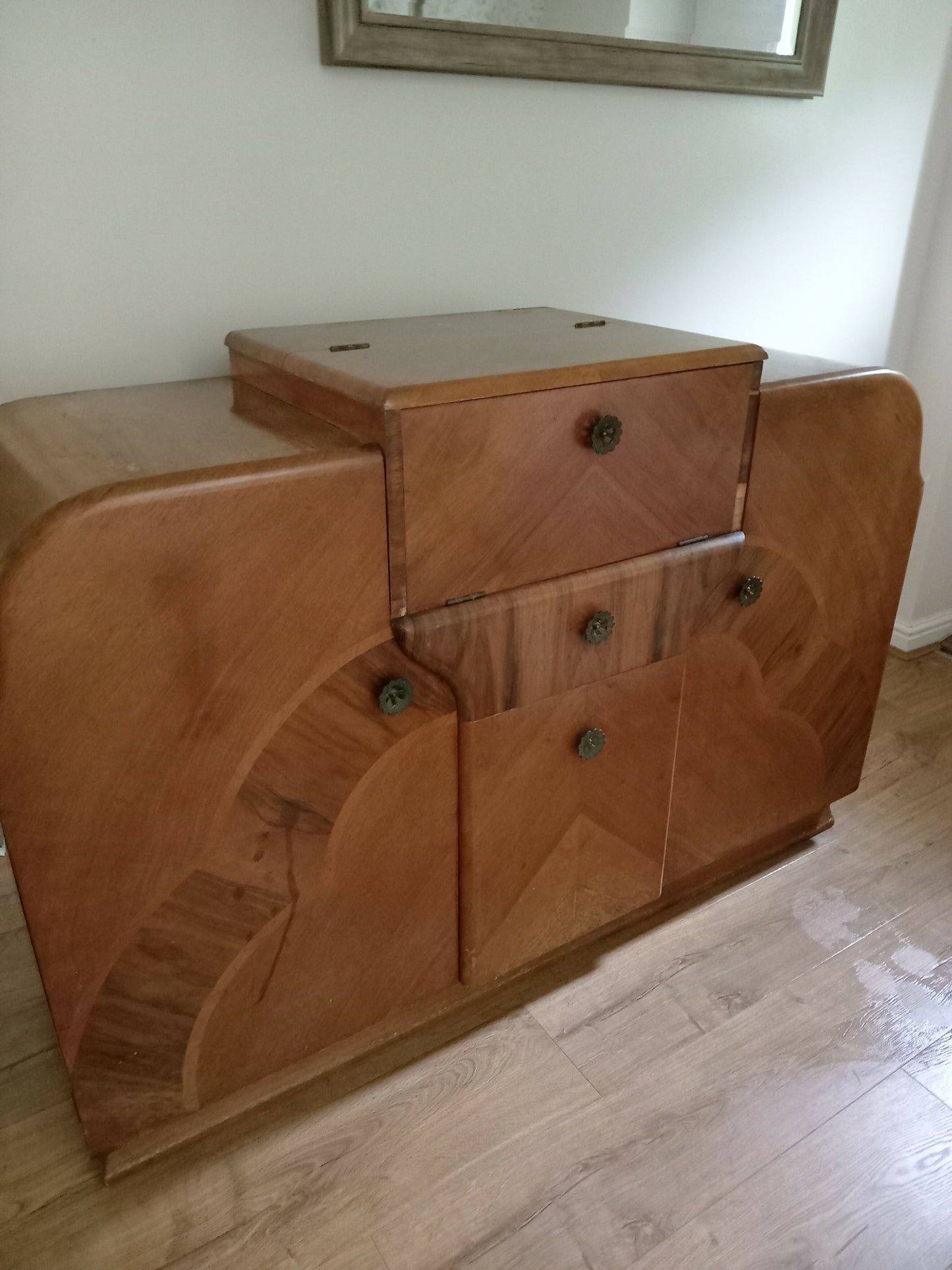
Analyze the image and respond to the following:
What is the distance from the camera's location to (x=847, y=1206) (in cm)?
107

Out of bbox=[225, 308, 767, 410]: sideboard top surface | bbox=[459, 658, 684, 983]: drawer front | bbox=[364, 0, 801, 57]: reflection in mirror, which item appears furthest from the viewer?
bbox=[364, 0, 801, 57]: reflection in mirror

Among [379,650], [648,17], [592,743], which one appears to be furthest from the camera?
[648,17]

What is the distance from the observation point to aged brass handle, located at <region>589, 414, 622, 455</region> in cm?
100

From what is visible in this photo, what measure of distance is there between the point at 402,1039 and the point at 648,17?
160 centimetres

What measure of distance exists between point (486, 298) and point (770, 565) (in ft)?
2.06

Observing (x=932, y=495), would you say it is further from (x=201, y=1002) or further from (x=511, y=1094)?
(x=201, y=1002)

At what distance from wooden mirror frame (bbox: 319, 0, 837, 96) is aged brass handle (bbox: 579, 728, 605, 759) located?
94cm

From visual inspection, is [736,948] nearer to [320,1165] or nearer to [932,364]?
[320,1165]

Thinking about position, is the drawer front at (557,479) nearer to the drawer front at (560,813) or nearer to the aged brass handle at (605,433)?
the aged brass handle at (605,433)

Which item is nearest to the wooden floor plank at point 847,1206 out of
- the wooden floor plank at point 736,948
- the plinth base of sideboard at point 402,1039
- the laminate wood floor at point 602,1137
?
the laminate wood floor at point 602,1137

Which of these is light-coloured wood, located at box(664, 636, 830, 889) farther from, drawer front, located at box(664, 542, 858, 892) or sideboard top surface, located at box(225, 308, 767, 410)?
sideboard top surface, located at box(225, 308, 767, 410)

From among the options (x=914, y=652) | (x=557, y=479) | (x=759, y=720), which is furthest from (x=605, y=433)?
(x=914, y=652)

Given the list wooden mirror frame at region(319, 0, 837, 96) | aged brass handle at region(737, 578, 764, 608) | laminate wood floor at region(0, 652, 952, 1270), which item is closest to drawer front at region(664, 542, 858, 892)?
aged brass handle at region(737, 578, 764, 608)

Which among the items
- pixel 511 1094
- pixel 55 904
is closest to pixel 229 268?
pixel 55 904
